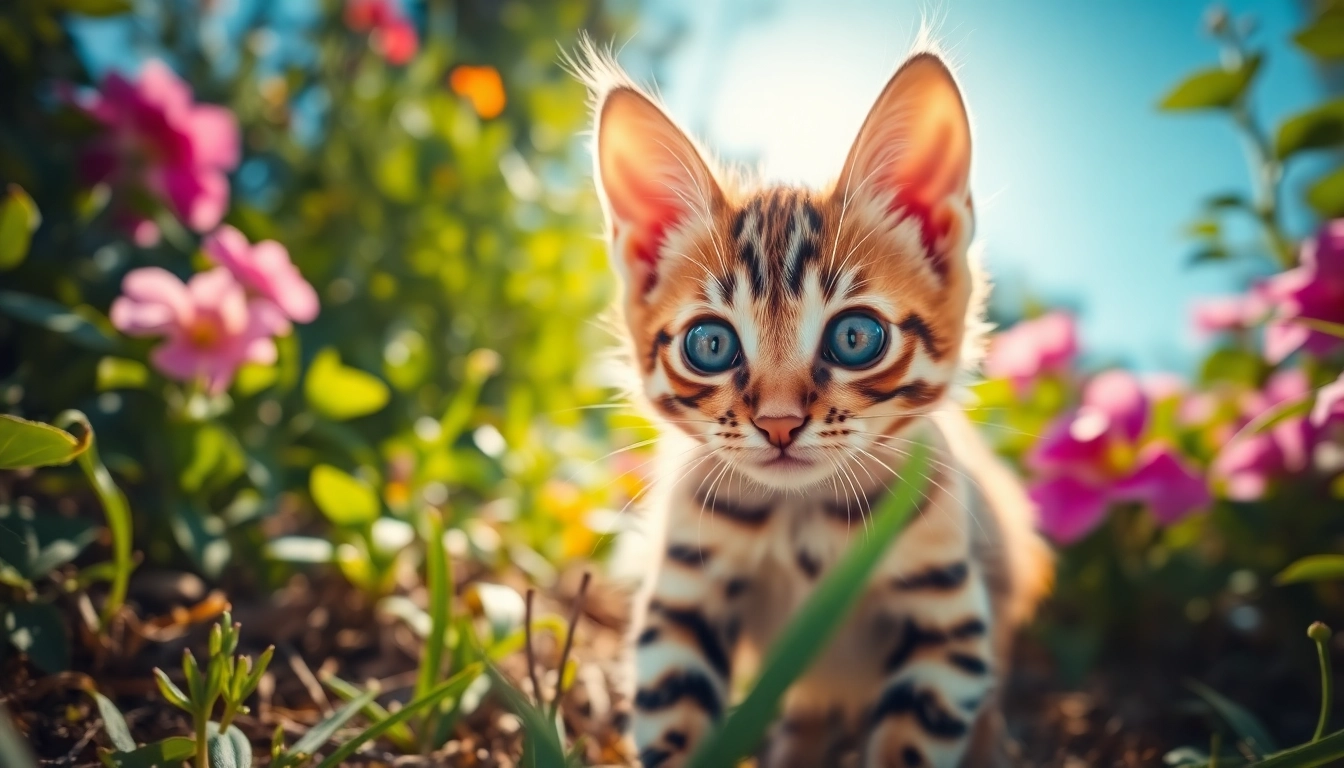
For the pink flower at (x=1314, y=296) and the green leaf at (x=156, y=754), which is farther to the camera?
the pink flower at (x=1314, y=296)

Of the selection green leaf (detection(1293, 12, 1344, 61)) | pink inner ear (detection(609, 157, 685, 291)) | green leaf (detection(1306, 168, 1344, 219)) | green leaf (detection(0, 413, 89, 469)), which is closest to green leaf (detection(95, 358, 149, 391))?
green leaf (detection(0, 413, 89, 469))

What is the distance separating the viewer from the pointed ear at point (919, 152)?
101cm

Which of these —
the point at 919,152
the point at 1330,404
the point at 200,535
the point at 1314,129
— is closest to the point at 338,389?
the point at 200,535

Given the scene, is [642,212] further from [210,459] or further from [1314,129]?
[1314,129]

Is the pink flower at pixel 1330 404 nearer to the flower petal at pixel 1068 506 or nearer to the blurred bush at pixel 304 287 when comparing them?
the flower petal at pixel 1068 506

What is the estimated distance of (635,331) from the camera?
116 centimetres

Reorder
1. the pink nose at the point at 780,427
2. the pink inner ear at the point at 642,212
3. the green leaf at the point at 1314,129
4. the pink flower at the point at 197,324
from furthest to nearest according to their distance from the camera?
the green leaf at the point at 1314,129 → the pink flower at the point at 197,324 → the pink inner ear at the point at 642,212 → the pink nose at the point at 780,427

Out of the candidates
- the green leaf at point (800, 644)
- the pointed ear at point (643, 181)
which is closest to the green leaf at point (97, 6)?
the pointed ear at point (643, 181)

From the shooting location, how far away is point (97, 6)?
146 centimetres

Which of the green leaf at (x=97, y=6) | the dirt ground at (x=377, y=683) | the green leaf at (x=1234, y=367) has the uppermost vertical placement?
the green leaf at (x=97, y=6)

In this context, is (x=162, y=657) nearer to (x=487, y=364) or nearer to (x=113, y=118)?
(x=487, y=364)

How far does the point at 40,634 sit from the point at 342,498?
16.9 inches

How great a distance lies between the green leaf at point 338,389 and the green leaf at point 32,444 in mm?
576

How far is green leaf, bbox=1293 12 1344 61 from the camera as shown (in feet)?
4.31
